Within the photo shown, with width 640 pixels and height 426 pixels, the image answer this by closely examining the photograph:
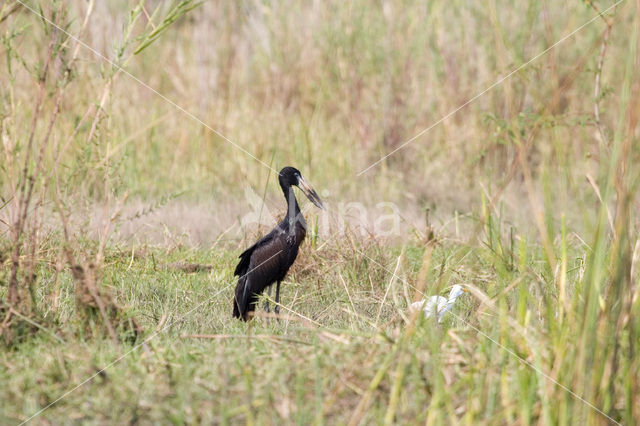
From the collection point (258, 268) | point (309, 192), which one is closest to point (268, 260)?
point (258, 268)

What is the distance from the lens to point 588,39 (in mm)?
8141

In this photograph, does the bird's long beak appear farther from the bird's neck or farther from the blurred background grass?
the blurred background grass

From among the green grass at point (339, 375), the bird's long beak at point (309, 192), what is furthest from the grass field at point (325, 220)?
the bird's long beak at point (309, 192)

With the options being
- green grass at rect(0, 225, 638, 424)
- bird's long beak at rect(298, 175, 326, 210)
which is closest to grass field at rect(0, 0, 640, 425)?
green grass at rect(0, 225, 638, 424)

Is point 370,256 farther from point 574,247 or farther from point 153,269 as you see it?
point 574,247

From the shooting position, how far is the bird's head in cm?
532

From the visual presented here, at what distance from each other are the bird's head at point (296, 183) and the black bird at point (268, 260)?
0.21 metres

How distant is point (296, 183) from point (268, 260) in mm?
885

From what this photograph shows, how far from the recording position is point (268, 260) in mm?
4637

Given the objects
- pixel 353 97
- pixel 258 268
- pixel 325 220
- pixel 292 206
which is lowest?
pixel 258 268

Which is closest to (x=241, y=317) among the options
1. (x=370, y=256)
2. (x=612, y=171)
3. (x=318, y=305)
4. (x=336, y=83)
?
(x=318, y=305)

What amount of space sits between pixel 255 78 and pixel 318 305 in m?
5.26

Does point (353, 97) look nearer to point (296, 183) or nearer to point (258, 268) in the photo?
point (296, 183)

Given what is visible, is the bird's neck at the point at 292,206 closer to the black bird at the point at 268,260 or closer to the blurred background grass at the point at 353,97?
the black bird at the point at 268,260
